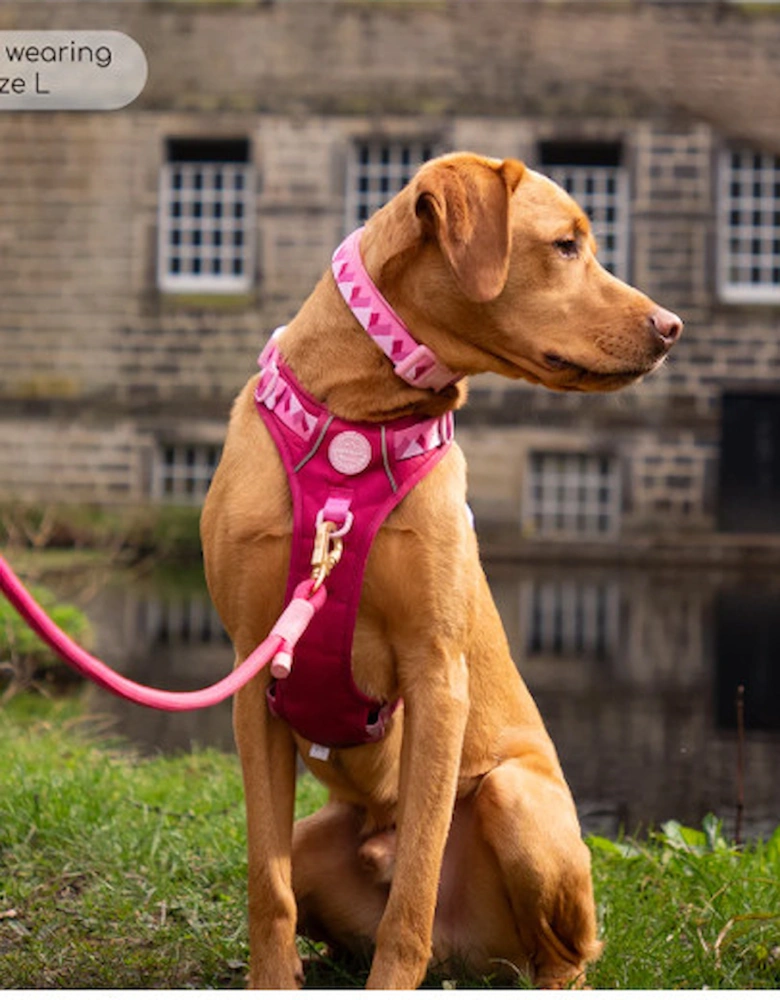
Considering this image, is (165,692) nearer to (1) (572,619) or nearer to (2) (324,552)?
(2) (324,552)

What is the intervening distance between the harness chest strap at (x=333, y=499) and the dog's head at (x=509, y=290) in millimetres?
234

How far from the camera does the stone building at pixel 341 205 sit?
869 inches

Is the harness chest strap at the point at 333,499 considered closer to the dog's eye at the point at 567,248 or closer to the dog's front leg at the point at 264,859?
the dog's front leg at the point at 264,859

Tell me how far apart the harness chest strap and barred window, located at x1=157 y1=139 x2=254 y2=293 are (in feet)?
62.7

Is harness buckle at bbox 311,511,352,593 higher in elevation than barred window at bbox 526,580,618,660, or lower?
higher

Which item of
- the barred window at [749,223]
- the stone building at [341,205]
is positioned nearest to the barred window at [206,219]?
the stone building at [341,205]

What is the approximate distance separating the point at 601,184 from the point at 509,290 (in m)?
20.4

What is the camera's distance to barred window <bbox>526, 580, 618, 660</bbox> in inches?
496

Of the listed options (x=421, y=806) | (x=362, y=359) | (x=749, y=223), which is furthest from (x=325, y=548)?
(x=749, y=223)

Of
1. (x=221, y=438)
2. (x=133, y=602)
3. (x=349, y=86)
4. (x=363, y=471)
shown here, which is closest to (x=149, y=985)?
(x=363, y=471)

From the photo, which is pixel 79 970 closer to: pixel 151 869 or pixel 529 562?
pixel 151 869

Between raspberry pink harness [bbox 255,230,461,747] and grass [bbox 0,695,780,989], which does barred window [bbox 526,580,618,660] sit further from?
raspberry pink harness [bbox 255,230,461,747]

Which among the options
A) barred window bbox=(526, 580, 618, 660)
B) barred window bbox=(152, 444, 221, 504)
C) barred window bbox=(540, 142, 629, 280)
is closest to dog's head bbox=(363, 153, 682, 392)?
barred window bbox=(526, 580, 618, 660)

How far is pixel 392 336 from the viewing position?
11.2 ft
